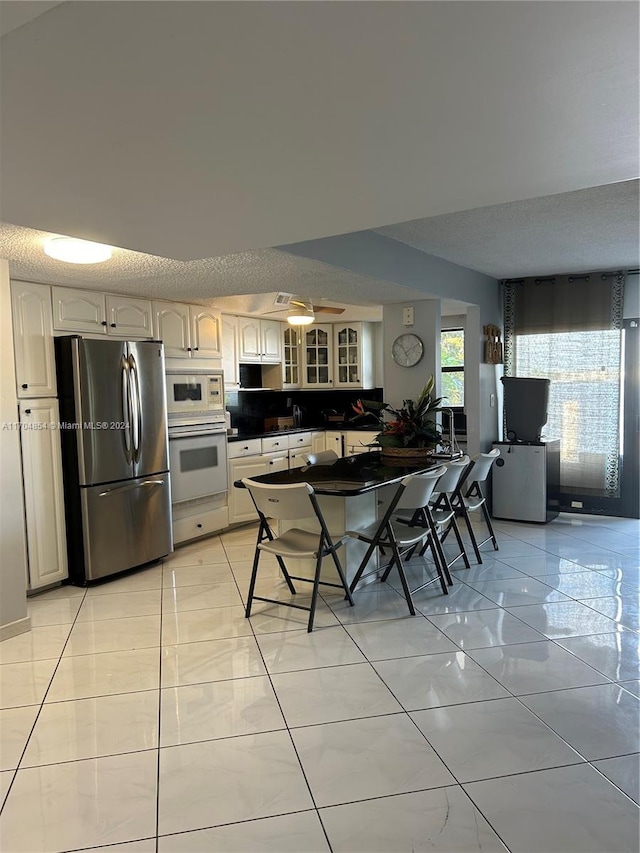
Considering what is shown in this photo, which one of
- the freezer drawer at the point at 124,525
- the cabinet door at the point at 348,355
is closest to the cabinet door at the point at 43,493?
the freezer drawer at the point at 124,525

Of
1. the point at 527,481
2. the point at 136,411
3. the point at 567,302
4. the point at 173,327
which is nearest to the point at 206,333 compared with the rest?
the point at 173,327

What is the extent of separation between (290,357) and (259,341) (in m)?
0.74

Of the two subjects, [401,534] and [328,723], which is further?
[401,534]

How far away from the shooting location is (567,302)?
19.2ft

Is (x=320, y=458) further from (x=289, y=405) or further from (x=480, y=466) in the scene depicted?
(x=289, y=405)

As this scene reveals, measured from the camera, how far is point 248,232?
2.62 metres

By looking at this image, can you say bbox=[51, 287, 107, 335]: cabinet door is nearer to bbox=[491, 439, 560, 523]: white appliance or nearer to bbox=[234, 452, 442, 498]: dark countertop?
bbox=[234, 452, 442, 498]: dark countertop

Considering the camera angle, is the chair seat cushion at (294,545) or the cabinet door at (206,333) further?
the cabinet door at (206,333)

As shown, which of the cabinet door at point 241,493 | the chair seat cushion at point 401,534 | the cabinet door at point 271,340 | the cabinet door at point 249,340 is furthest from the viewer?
the cabinet door at point 271,340

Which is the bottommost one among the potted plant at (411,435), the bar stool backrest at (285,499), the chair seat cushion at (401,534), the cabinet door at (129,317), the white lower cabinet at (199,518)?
the white lower cabinet at (199,518)

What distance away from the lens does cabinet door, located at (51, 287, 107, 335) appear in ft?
13.2

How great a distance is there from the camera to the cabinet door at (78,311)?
402 cm

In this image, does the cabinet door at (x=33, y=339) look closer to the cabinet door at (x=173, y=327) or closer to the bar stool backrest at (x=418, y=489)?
the cabinet door at (x=173, y=327)

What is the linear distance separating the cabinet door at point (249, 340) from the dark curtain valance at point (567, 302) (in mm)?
2699
